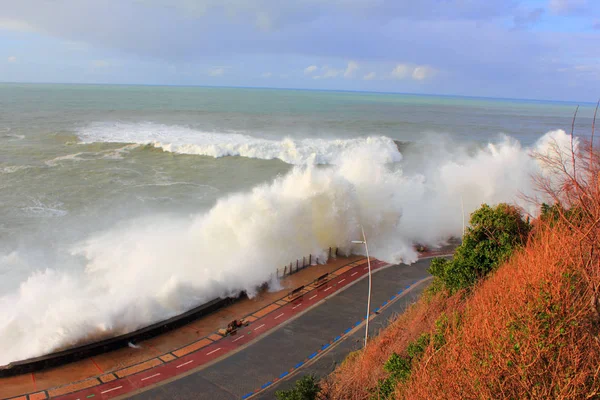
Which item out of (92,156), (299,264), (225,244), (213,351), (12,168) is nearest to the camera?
(213,351)

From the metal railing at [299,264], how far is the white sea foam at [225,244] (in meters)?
0.39

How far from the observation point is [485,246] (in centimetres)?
1811

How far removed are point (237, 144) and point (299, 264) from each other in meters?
32.4

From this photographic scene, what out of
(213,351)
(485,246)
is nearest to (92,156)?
(213,351)

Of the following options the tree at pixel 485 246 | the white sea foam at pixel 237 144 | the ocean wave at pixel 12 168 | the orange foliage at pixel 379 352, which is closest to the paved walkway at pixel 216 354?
the orange foliage at pixel 379 352

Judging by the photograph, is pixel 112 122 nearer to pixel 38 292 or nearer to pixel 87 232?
pixel 87 232

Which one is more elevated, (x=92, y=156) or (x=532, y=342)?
(x=532, y=342)

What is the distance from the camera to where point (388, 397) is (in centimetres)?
1092

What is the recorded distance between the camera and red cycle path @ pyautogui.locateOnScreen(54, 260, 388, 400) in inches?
559

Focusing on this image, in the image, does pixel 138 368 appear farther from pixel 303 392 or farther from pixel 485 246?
pixel 485 246

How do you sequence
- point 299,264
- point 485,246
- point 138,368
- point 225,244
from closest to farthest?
point 138,368, point 485,246, point 225,244, point 299,264

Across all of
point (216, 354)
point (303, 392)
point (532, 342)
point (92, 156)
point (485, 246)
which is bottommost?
point (216, 354)

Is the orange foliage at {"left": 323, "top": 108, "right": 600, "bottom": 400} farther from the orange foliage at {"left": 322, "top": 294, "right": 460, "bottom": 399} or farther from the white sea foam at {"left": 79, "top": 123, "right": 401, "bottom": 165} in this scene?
the white sea foam at {"left": 79, "top": 123, "right": 401, "bottom": 165}

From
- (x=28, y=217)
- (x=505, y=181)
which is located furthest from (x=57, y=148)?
(x=505, y=181)
